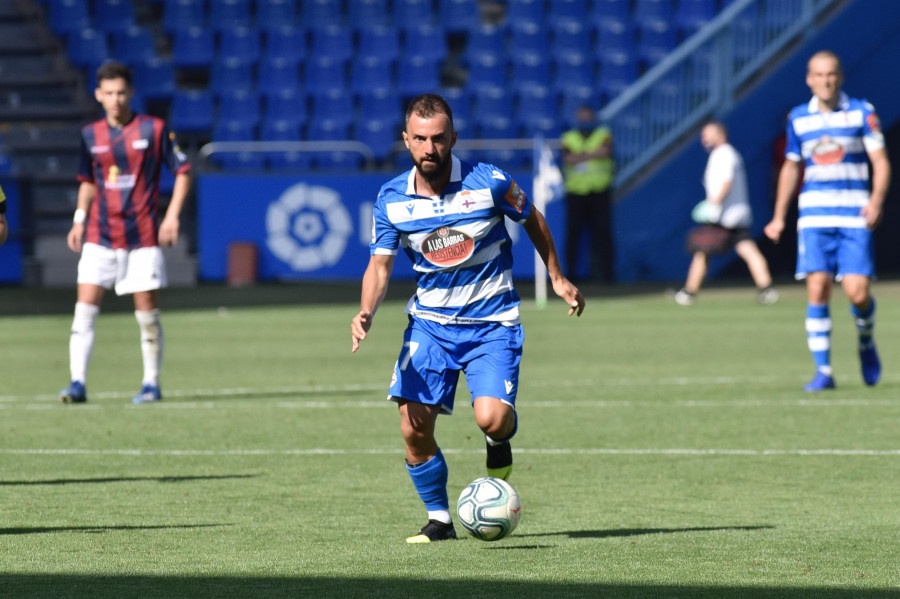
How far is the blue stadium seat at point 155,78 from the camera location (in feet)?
78.4

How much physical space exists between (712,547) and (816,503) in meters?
1.09

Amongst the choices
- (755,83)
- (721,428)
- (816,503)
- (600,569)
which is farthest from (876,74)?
(600,569)

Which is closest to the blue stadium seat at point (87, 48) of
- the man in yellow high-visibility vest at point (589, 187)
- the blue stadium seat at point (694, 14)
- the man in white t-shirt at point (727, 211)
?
the man in yellow high-visibility vest at point (589, 187)

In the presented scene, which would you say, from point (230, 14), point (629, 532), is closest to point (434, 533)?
point (629, 532)

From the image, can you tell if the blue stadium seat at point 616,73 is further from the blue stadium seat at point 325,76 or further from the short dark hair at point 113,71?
the short dark hair at point 113,71

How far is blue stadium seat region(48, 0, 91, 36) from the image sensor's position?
24.7 metres

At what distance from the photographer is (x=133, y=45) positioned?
2455 cm

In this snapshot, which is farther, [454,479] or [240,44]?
[240,44]

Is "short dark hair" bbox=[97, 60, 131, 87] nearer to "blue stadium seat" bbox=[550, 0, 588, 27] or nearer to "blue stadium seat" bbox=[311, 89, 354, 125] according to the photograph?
"blue stadium seat" bbox=[311, 89, 354, 125]

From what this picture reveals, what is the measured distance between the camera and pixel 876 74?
859 inches

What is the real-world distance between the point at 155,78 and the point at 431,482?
19628 mm

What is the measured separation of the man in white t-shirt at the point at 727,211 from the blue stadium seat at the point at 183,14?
1025cm

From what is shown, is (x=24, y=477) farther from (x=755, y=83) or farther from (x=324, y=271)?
(x=755, y=83)

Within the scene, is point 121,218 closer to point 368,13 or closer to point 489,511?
point 489,511
